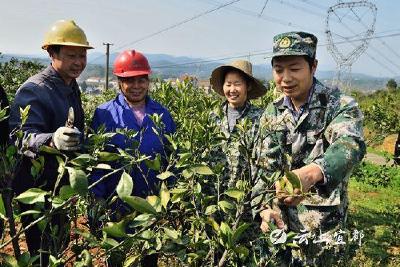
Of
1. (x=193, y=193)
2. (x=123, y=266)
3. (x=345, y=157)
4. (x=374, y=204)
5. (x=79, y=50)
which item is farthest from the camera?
(x=374, y=204)

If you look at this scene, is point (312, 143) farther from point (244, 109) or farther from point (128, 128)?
point (244, 109)

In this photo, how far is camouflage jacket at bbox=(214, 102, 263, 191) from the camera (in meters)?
1.51

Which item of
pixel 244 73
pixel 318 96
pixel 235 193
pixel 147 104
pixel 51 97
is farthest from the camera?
pixel 244 73

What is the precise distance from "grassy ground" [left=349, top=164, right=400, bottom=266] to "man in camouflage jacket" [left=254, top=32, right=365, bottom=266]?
2.14 feet

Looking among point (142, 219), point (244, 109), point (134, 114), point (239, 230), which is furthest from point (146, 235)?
point (244, 109)

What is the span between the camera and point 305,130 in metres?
2.01

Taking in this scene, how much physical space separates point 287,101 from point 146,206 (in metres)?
1.39

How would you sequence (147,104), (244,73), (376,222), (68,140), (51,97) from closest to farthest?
(68,140), (51,97), (147,104), (244,73), (376,222)

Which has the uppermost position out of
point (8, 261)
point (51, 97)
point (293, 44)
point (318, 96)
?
point (293, 44)

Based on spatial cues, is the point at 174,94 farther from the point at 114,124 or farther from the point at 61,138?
the point at 61,138

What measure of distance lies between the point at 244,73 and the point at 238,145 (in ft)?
5.97


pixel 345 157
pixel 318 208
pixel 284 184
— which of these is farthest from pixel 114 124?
pixel 284 184

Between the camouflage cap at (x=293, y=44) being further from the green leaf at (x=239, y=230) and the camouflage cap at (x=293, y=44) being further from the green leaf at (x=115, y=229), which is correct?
the green leaf at (x=115, y=229)

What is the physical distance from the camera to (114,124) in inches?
106
